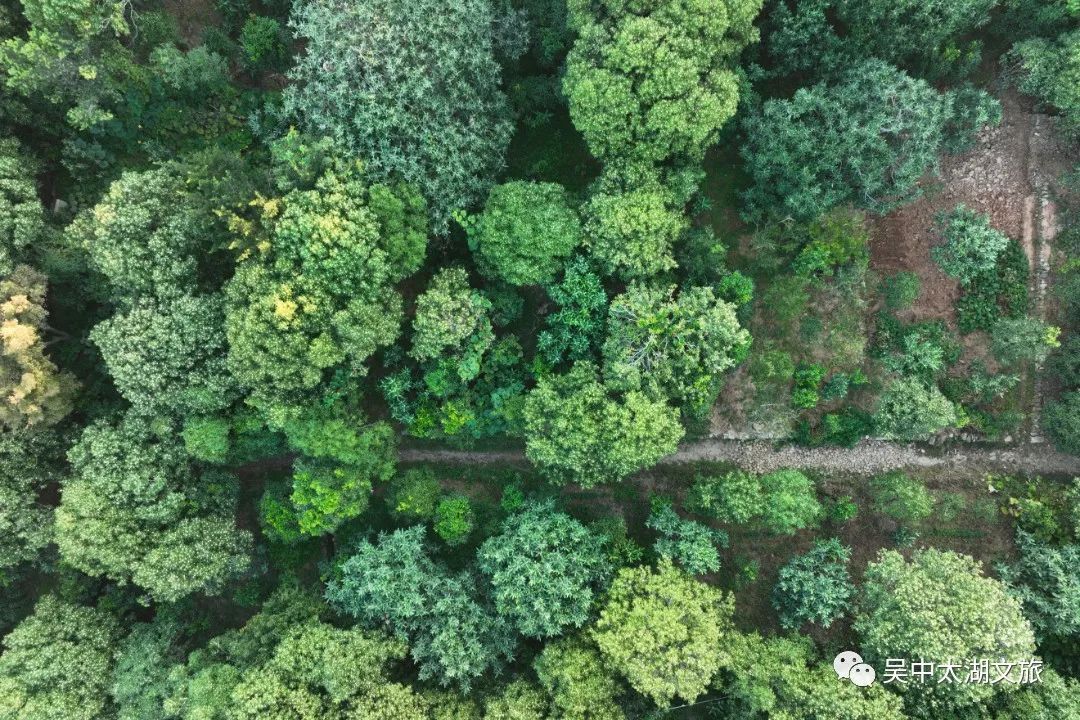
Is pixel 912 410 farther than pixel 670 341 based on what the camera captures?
Yes

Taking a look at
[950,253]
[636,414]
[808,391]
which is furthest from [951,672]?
[950,253]

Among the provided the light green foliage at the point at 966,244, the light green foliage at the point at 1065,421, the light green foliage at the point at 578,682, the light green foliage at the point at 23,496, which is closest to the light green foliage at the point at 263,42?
the light green foliage at the point at 23,496

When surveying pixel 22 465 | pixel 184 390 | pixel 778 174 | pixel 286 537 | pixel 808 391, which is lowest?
pixel 286 537

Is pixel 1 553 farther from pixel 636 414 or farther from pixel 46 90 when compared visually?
pixel 636 414

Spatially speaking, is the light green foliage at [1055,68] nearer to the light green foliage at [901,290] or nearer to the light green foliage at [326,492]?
the light green foliage at [901,290]

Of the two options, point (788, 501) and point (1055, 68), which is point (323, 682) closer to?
point (788, 501)

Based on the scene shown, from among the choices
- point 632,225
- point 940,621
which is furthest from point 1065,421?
point 632,225

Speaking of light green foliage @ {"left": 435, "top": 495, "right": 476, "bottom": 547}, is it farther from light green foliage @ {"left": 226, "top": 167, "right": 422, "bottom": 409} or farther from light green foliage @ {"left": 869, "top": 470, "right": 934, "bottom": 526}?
light green foliage @ {"left": 869, "top": 470, "right": 934, "bottom": 526}
